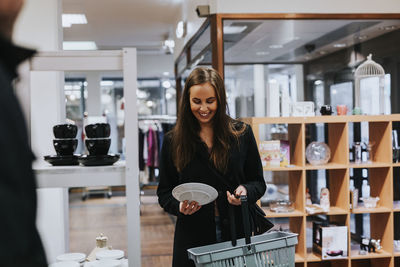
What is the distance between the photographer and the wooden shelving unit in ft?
12.6

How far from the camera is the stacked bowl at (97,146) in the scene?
1.61m

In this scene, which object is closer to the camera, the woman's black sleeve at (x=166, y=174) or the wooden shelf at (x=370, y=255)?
the woman's black sleeve at (x=166, y=174)

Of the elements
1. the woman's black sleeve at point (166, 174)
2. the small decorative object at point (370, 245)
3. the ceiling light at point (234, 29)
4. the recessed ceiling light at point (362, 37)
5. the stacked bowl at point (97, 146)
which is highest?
the ceiling light at point (234, 29)

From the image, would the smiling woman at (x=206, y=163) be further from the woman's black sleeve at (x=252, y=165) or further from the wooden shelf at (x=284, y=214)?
the wooden shelf at (x=284, y=214)

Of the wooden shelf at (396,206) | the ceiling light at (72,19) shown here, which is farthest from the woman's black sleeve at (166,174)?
the ceiling light at (72,19)

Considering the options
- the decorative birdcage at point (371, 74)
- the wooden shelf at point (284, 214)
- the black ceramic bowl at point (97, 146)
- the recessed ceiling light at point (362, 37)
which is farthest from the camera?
the recessed ceiling light at point (362, 37)

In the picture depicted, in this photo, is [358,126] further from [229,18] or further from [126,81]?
[126,81]

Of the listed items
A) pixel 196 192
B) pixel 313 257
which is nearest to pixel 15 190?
pixel 196 192

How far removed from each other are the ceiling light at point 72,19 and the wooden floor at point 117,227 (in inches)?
118

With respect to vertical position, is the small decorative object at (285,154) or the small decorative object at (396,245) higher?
the small decorative object at (285,154)

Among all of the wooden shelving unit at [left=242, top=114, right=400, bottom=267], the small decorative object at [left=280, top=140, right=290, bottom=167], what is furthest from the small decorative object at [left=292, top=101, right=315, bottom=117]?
the small decorative object at [left=280, top=140, right=290, bottom=167]

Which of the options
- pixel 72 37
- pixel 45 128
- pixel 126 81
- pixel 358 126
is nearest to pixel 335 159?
pixel 358 126

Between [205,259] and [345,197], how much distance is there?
2497mm

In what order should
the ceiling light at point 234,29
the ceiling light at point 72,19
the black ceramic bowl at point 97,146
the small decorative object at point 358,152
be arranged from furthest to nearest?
the ceiling light at point 72,19
the ceiling light at point 234,29
the small decorative object at point 358,152
the black ceramic bowl at point 97,146
